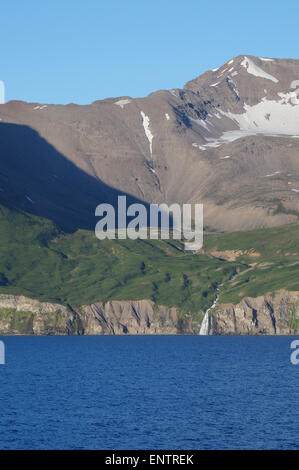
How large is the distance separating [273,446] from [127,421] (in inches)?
1072

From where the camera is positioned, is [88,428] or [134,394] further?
[134,394]

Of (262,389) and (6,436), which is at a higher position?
(262,389)
